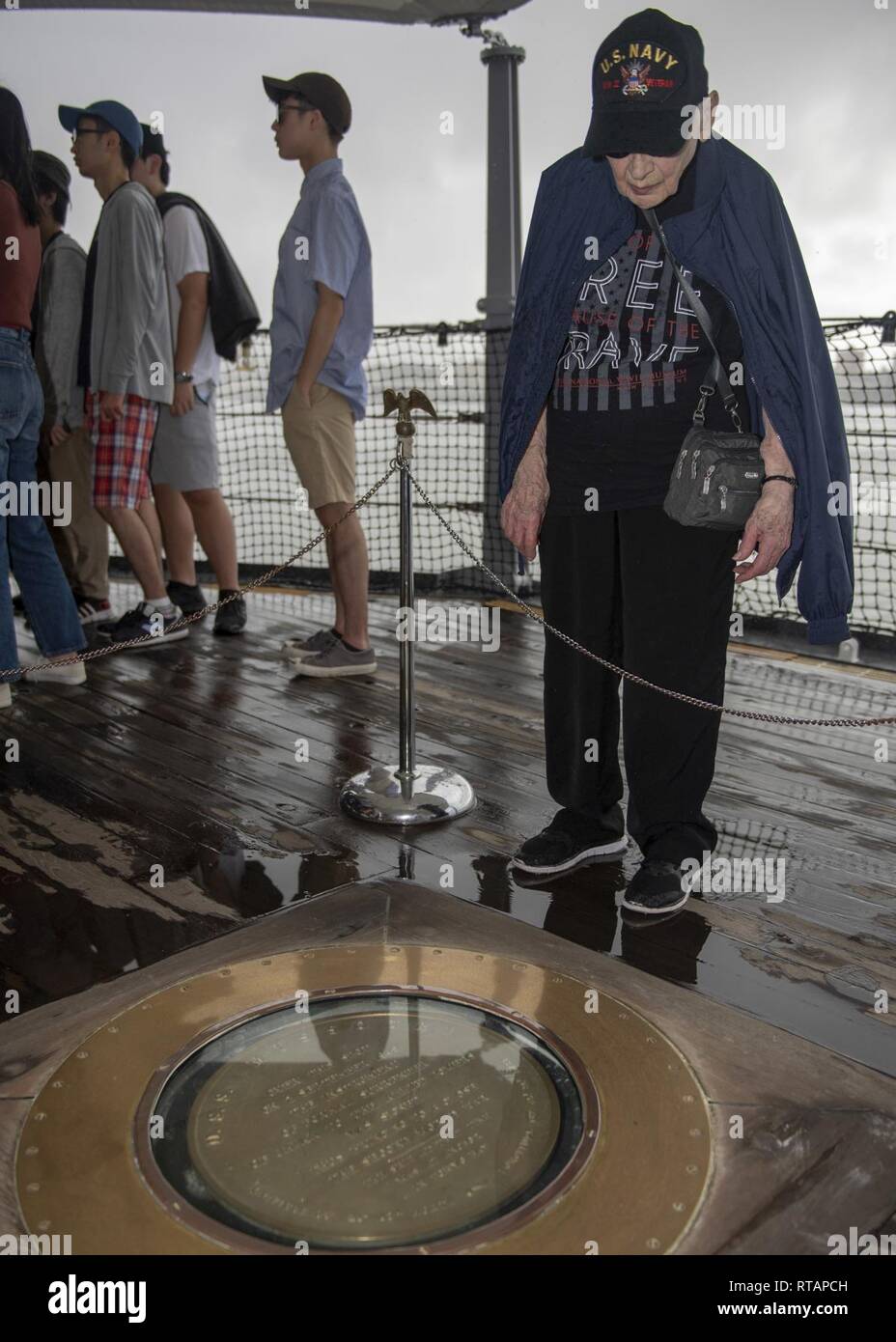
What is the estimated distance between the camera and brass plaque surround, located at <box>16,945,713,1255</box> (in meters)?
1.25

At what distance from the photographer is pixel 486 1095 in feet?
4.80

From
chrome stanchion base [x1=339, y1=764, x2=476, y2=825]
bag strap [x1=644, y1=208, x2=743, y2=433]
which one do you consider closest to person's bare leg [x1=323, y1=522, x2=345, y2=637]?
chrome stanchion base [x1=339, y1=764, x2=476, y2=825]

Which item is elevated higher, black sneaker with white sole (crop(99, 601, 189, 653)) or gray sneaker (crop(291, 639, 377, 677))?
black sneaker with white sole (crop(99, 601, 189, 653))

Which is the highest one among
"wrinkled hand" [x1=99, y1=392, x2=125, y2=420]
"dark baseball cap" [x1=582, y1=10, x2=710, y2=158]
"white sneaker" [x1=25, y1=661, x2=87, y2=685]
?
"dark baseball cap" [x1=582, y1=10, x2=710, y2=158]

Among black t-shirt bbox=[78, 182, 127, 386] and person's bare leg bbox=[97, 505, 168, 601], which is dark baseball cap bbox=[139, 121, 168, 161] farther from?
person's bare leg bbox=[97, 505, 168, 601]

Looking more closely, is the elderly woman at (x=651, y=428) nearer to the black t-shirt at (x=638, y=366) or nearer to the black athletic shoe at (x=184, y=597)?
the black t-shirt at (x=638, y=366)

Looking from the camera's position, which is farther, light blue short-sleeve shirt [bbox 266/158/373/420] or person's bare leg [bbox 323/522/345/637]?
person's bare leg [bbox 323/522/345/637]

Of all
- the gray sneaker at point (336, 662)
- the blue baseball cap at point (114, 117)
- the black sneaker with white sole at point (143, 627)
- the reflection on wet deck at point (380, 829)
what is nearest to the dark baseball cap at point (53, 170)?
the blue baseball cap at point (114, 117)

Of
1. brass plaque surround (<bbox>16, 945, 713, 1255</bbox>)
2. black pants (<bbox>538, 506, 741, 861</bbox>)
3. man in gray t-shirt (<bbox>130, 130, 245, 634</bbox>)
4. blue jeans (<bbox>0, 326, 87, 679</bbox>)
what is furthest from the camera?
man in gray t-shirt (<bbox>130, 130, 245, 634</bbox>)

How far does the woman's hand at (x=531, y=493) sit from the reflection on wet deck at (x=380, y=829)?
26.8 inches

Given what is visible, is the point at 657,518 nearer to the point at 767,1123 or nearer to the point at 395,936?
the point at 395,936

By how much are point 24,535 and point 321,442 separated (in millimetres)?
949

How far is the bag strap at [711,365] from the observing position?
194 cm

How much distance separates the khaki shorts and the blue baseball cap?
114 cm
